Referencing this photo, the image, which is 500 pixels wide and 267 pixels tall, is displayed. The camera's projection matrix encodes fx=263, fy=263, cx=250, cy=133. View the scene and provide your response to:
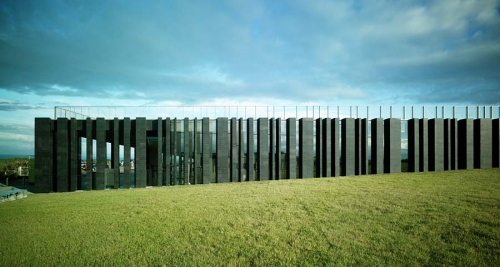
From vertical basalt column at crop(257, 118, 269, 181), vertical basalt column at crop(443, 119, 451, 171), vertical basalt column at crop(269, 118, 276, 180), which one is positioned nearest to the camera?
vertical basalt column at crop(257, 118, 269, 181)

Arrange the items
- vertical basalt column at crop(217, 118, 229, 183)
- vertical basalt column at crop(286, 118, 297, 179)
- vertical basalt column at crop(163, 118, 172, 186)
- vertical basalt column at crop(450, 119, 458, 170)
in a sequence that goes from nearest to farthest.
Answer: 1. vertical basalt column at crop(163, 118, 172, 186)
2. vertical basalt column at crop(217, 118, 229, 183)
3. vertical basalt column at crop(286, 118, 297, 179)
4. vertical basalt column at crop(450, 119, 458, 170)

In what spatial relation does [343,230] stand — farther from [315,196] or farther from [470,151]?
[470,151]

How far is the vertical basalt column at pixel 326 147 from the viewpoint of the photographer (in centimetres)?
2983

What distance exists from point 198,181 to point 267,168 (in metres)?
7.57

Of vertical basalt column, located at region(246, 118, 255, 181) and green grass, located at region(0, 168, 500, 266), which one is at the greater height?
vertical basalt column, located at region(246, 118, 255, 181)

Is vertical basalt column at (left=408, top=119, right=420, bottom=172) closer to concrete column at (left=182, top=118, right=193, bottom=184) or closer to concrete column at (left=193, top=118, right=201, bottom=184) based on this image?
concrete column at (left=193, top=118, right=201, bottom=184)

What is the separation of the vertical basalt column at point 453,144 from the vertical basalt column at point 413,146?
504cm

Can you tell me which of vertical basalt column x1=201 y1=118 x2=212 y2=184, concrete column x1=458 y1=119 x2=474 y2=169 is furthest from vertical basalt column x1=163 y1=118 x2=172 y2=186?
concrete column x1=458 y1=119 x2=474 y2=169

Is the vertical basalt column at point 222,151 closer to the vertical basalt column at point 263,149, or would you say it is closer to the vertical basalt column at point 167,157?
the vertical basalt column at point 263,149

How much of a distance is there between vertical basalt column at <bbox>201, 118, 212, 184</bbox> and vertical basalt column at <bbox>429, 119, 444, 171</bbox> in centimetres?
2698

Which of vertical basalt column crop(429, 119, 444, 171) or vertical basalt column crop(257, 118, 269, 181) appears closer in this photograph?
vertical basalt column crop(257, 118, 269, 181)

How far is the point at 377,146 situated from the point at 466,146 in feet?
39.4

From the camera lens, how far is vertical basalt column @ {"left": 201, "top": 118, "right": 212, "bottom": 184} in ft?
91.3

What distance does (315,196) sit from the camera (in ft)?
59.7
